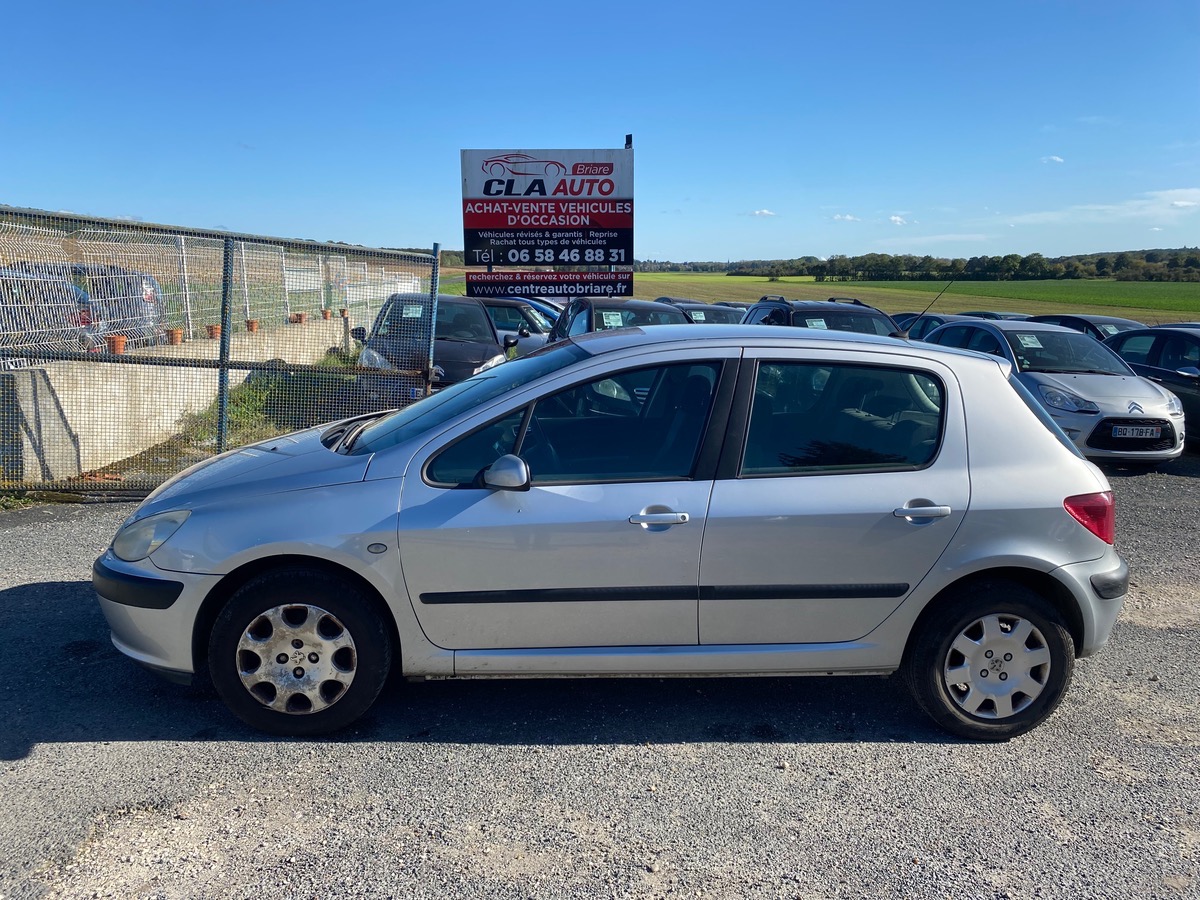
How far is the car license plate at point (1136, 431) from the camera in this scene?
30.6 feet

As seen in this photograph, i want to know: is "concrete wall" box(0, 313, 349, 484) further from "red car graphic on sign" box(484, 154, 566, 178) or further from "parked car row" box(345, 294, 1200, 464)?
"red car graphic on sign" box(484, 154, 566, 178)

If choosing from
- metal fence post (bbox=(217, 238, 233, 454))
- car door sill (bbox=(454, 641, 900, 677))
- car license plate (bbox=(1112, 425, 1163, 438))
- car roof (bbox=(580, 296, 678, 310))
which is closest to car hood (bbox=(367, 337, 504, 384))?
car roof (bbox=(580, 296, 678, 310))

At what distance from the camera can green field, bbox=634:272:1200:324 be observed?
3825 cm

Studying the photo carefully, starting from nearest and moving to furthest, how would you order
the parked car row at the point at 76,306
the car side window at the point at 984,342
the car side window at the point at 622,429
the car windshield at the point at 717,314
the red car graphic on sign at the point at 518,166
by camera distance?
1. the car side window at the point at 622,429
2. the parked car row at the point at 76,306
3. the car side window at the point at 984,342
4. the red car graphic on sign at the point at 518,166
5. the car windshield at the point at 717,314

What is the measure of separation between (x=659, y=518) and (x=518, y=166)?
14.1 m

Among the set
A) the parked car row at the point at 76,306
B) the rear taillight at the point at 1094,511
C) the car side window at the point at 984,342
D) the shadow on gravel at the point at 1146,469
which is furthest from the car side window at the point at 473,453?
the car side window at the point at 984,342

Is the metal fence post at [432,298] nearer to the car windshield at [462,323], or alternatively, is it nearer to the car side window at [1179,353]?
the car windshield at [462,323]

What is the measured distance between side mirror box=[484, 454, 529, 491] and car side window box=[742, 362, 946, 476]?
908 mm

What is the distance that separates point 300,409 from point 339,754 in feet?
17.4

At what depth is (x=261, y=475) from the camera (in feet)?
12.2

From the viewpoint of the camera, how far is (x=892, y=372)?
152 inches

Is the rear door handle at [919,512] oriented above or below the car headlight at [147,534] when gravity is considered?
above

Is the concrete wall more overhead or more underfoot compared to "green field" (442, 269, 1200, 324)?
more underfoot

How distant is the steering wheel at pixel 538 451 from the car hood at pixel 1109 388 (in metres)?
7.95
